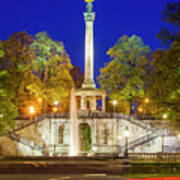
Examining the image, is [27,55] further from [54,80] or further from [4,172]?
[4,172]

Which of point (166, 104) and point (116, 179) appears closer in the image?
point (116, 179)

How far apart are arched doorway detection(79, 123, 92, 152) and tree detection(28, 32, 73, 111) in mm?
5901

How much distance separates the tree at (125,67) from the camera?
58.0 meters

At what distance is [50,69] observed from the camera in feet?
191

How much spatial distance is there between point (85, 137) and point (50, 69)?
12114mm

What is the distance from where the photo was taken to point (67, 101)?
207ft

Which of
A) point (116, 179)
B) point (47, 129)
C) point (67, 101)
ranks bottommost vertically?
point (116, 179)

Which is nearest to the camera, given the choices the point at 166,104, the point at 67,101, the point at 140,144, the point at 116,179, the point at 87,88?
the point at 116,179

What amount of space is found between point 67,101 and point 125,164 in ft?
120

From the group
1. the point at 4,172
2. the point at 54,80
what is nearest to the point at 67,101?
the point at 54,80

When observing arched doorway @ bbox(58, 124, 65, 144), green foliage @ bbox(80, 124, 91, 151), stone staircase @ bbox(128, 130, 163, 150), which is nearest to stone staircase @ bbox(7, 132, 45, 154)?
arched doorway @ bbox(58, 124, 65, 144)

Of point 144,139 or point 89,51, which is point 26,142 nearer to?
point 144,139

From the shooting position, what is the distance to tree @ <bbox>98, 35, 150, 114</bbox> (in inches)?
2283

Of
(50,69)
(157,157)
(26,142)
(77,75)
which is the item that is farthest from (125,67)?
(157,157)
